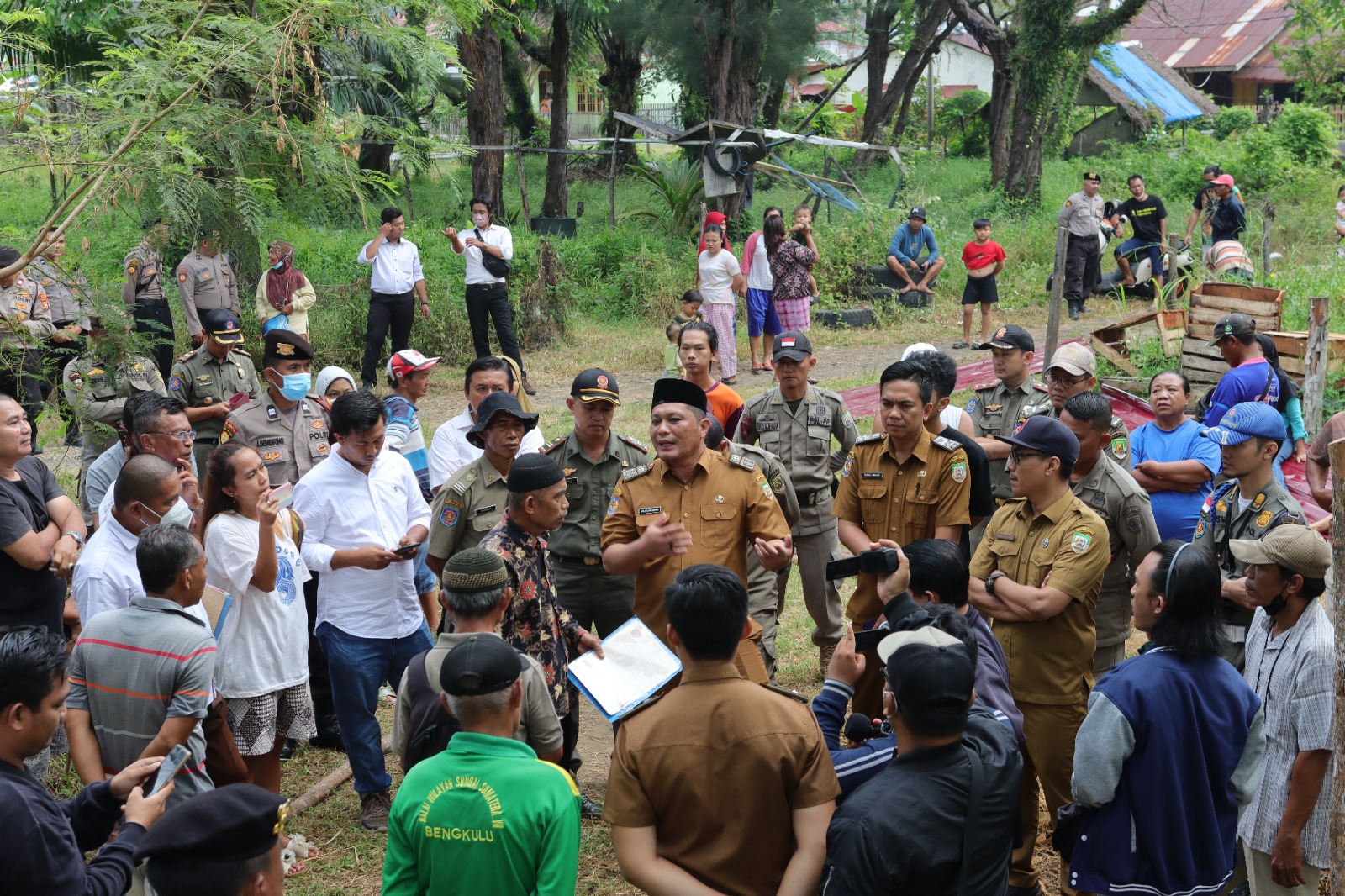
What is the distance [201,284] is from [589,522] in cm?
638

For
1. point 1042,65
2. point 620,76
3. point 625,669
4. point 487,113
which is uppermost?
point 620,76

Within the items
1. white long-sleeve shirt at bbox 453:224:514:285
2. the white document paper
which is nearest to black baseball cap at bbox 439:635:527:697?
the white document paper

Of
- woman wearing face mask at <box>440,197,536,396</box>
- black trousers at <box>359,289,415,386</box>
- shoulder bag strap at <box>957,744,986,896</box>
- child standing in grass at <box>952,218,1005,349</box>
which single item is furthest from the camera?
child standing in grass at <box>952,218,1005,349</box>

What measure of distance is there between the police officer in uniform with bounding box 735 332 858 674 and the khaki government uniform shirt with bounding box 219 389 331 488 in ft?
7.77

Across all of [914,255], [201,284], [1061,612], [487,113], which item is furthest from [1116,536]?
[487,113]

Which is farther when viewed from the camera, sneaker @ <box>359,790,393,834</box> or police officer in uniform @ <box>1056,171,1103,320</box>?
police officer in uniform @ <box>1056,171,1103,320</box>

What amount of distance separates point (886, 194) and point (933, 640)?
79.4 feet

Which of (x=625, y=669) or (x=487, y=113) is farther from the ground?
(x=487, y=113)

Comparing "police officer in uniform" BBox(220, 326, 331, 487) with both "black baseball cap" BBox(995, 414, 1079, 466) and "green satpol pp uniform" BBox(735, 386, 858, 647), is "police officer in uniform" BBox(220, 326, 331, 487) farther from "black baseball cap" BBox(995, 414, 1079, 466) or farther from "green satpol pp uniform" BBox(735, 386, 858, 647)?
"black baseball cap" BBox(995, 414, 1079, 466)

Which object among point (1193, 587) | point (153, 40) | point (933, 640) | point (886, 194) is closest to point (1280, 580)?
point (1193, 587)

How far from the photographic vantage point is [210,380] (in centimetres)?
715

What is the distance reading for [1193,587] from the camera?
318 centimetres

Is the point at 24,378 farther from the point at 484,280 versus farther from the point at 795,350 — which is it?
the point at 795,350

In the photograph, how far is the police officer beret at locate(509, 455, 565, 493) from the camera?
13.3ft
